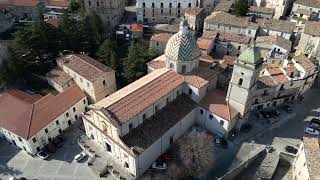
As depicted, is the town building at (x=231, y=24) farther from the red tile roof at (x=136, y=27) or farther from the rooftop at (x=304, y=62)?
the red tile roof at (x=136, y=27)

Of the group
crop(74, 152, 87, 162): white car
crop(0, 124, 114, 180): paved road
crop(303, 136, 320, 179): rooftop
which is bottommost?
crop(0, 124, 114, 180): paved road

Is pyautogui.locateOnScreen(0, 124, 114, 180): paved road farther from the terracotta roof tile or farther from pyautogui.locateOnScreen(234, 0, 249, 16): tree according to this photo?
pyautogui.locateOnScreen(234, 0, 249, 16): tree

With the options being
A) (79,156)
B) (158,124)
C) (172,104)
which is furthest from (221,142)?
(79,156)

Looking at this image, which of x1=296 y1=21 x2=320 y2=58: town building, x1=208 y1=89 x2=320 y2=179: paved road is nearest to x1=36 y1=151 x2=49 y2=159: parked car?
x1=208 y1=89 x2=320 y2=179: paved road

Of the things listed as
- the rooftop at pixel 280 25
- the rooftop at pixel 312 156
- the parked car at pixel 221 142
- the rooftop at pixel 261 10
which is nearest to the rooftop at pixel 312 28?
the rooftop at pixel 280 25

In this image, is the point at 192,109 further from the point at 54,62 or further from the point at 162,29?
the point at 54,62

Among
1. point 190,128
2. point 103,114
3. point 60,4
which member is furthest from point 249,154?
point 60,4
